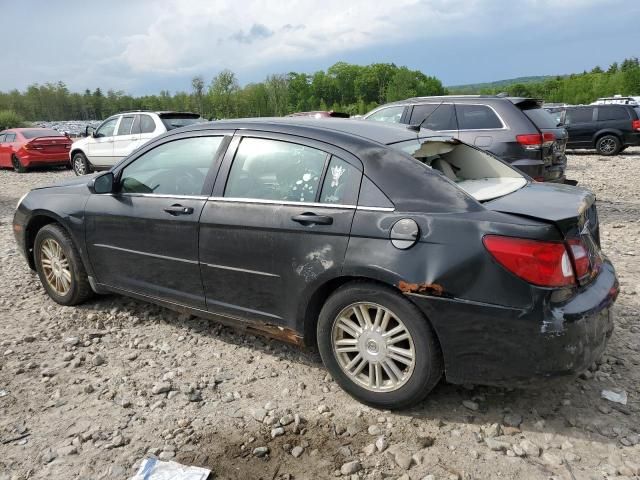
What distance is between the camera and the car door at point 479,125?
7695mm

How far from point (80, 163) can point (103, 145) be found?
1411mm

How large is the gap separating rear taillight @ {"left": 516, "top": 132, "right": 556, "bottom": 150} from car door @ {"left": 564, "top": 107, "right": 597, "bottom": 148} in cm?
1070

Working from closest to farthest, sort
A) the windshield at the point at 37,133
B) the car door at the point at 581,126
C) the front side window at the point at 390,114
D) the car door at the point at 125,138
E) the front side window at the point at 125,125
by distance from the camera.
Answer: the front side window at the point at 390,114, the car door at the point at 125,138, the front side window at the point at 125,125, the car door at the point at 581,126, the windshield at the point at 37,133

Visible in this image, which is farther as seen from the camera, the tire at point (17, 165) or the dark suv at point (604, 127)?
the tire at point (17, 165)

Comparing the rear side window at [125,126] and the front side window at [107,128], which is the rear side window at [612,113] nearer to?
the rear side window at [125,126]

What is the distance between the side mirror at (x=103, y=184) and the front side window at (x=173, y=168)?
81mm

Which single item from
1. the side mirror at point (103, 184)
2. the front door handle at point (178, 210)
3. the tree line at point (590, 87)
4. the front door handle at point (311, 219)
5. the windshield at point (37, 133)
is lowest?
the tree line at point (590, 87)

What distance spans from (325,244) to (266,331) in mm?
812

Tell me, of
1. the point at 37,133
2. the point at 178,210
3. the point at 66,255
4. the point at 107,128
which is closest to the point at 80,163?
the point at 107,128

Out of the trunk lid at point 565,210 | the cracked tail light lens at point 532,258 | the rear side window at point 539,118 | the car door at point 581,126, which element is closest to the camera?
the cracked tail light lens at point 532,258

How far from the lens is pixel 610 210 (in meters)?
8.21

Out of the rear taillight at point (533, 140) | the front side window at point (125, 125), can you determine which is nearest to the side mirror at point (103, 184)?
the rear taillight at point (533, 140)

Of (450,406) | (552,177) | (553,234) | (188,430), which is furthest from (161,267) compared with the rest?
(552,177)

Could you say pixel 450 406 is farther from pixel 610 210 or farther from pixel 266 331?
pixel 610 210
